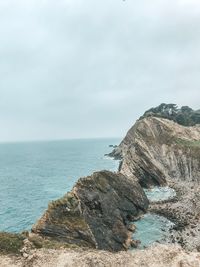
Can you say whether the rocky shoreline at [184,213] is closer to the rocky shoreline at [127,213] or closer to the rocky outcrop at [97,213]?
the rocky shoreline at [127,213]

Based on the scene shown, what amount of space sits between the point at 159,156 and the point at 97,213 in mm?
41520

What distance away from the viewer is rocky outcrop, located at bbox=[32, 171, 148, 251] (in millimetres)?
47719

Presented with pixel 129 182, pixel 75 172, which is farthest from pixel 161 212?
pixel 75 172

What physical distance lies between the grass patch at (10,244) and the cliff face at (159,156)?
5470 centimetres

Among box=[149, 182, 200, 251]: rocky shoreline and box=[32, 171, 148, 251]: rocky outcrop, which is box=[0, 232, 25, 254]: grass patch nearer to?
box=[32, 171, 148, 251]: rocky outcrop

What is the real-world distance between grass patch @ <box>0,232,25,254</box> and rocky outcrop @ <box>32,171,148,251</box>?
26.7 ft

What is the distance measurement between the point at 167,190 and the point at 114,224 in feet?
101

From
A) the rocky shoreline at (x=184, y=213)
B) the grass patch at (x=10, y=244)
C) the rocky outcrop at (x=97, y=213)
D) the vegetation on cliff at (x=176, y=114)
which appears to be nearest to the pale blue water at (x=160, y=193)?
the rocky shoreline at (x=184, y=213)

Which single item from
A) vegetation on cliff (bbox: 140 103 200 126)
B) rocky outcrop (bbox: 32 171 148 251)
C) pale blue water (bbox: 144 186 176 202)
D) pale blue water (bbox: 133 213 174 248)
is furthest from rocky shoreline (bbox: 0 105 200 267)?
vegetation on cliff (bbox: 140 103 200 126)

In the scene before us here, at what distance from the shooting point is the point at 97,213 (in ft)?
193

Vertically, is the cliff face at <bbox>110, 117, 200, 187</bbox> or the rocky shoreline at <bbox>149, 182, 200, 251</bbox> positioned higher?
the cliff face at <bbox>110, 117, 200, 187</bbox>

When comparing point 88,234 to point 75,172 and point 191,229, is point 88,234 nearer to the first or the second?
point 191,229

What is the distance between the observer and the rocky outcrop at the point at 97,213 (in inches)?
1879

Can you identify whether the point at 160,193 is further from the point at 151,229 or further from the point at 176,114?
the point at 176,114
